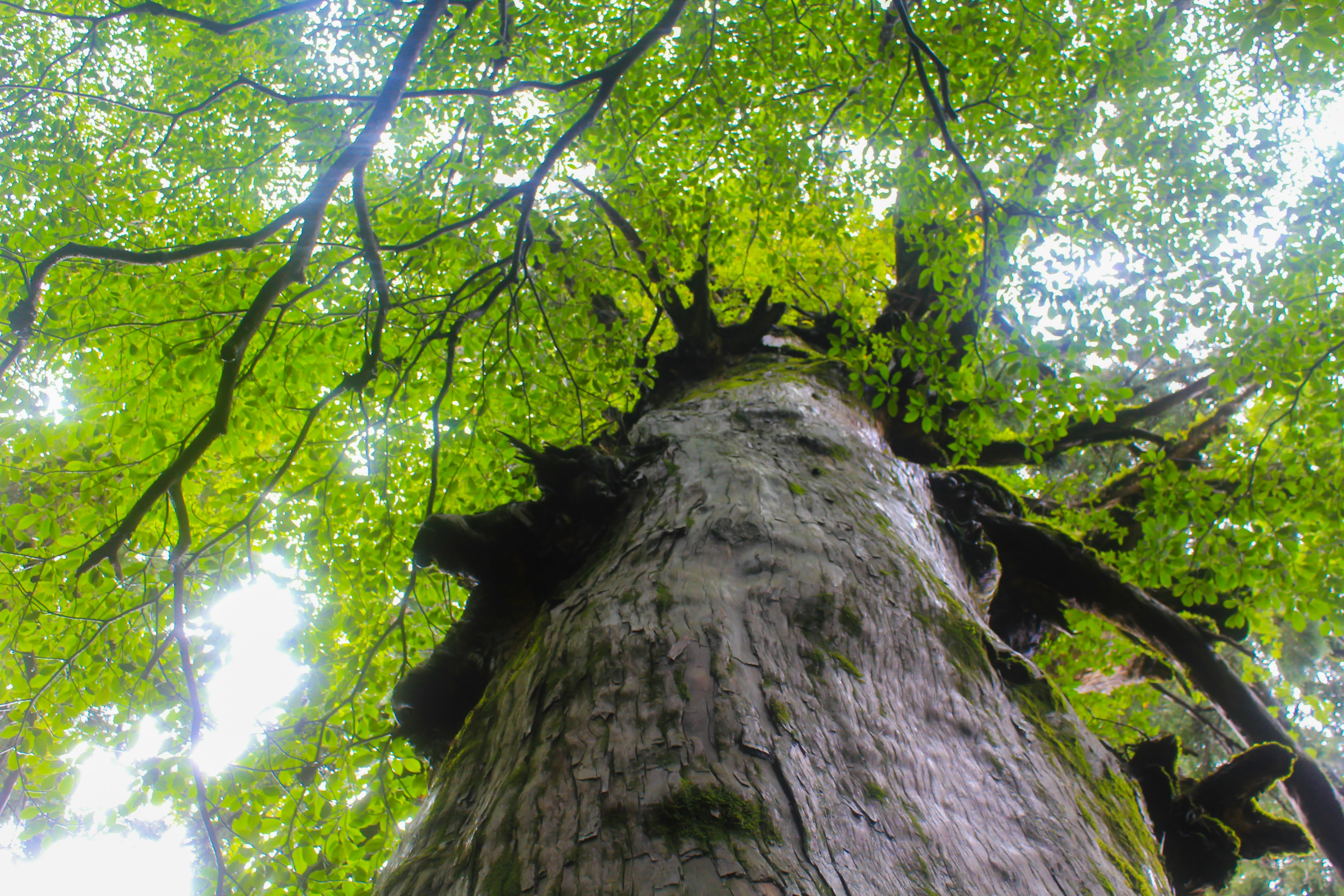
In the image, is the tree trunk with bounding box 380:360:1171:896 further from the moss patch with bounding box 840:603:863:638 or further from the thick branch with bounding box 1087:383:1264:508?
the thick branch with bounding box 1087:383:1264:508

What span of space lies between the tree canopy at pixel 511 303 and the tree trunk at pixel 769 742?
1.32m

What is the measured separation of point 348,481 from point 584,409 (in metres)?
1.41

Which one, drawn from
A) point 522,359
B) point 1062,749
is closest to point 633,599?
point 1062,749

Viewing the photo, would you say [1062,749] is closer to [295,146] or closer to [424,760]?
[424,760]

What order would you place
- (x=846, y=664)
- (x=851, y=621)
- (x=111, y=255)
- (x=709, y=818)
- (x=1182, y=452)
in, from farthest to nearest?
1. (x=1182, y=452)
2. (x=111, y=255)
3. (x=851, y=621)
4. (x=846, y=664)
5. (x=709, y=818)

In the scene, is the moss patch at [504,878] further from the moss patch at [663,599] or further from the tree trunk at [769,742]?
the moss patch at [663,599]

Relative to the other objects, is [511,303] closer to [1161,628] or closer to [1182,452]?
[1161,628]

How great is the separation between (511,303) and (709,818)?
2.57 metres

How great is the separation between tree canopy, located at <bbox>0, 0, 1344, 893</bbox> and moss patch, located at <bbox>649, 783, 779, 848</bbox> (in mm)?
1648

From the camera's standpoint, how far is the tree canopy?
274 centimetres

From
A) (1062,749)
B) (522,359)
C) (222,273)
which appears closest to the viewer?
(1062,749)

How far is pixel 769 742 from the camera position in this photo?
111 cm

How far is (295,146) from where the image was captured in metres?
4.66

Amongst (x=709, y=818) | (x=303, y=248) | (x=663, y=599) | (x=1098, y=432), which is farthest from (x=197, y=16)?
(x=1098, y=432)
